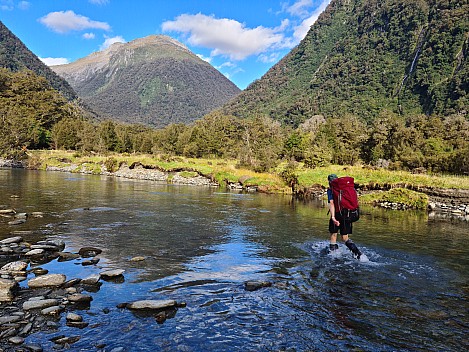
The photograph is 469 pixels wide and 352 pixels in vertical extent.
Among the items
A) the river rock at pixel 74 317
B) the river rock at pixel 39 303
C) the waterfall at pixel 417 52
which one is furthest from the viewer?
the waterfall at pixel 417 52

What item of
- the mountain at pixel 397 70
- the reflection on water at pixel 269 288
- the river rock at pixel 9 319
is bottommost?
the reflection on water at pixel 269 288

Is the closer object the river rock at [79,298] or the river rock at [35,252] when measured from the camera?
the river rock at [79,298]

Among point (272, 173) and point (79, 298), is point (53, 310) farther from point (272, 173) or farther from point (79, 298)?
point (272, 173)

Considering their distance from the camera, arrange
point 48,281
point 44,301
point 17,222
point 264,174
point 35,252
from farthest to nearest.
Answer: point 264,174 < point 17,222 < point 35,252 < point 48,281 < point 44,301

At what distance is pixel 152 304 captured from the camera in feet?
25.9

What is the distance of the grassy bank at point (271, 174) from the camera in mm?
34375

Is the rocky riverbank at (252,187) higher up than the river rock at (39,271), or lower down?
higher up

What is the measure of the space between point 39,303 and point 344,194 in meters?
9.26

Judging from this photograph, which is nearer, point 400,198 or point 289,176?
point 400,198

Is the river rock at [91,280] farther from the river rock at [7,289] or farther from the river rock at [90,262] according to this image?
the river rock at [90,262]

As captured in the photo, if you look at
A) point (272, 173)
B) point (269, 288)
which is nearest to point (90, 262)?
point (269, 288)

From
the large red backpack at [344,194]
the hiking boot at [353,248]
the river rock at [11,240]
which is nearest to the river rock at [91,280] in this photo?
the river rock at [11,240]

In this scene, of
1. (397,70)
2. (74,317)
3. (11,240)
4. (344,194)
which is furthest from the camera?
(397,70)

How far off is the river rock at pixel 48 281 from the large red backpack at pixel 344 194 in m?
8.65
